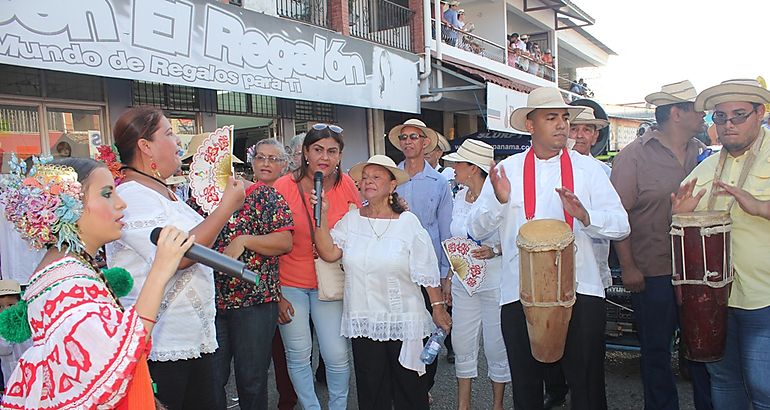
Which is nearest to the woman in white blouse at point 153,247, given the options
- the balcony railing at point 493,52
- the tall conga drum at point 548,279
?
the tall conga drum at point 548,279

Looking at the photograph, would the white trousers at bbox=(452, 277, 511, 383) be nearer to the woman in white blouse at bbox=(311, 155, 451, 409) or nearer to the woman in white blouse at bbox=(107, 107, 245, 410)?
the woman in white blouse at bbox=(311, 155, 451, 409)

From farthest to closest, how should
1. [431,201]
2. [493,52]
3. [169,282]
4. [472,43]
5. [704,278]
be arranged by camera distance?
[493,52] < [472,43] < [431,201] < [704,278] < [169,282]

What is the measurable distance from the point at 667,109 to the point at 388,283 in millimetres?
2209

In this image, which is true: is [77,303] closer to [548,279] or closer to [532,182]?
[548,279]

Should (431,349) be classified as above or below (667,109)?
below

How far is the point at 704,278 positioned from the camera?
9.75 ft

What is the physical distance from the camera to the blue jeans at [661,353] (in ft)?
12.0

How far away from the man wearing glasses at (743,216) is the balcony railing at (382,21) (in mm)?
9896

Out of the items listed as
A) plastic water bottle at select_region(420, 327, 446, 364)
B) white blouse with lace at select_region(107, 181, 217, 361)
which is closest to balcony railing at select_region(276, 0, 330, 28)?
plastic water bottle at select_region(420, 327, 446, 364)

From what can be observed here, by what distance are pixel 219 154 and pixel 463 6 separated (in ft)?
57.8

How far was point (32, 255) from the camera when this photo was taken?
13.6 feet

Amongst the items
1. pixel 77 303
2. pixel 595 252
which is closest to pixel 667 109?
pixel 595 252

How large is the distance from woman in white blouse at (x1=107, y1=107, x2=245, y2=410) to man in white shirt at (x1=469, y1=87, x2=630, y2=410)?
→ 5.11 feet

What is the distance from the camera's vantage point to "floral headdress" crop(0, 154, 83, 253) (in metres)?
1.88
